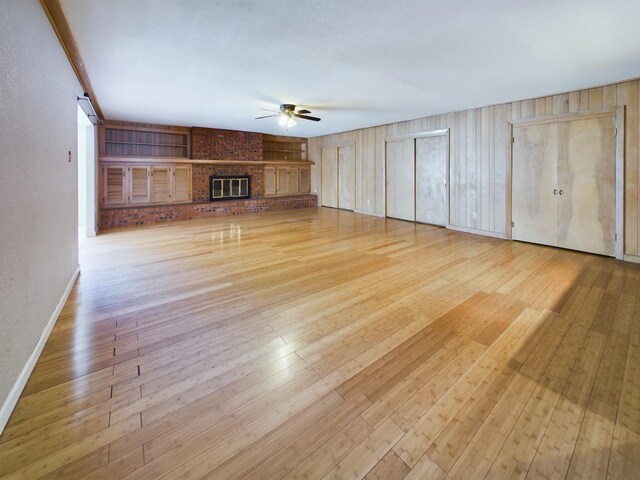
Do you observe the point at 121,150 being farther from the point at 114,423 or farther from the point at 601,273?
the point at 601,273

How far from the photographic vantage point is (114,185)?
7289 millimetres

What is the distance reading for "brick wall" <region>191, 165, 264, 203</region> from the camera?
28.3 ft

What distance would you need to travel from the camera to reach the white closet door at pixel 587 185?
434 cm

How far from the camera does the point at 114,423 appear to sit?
4.76ft

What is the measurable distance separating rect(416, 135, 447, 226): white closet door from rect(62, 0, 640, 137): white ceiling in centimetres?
149

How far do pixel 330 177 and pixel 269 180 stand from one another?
6.45 ft

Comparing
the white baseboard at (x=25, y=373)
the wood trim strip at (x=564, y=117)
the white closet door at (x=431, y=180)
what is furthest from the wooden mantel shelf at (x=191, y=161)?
the wood trim strip at (x=564, y=117)

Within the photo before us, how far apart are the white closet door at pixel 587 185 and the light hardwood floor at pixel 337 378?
47.5 inches

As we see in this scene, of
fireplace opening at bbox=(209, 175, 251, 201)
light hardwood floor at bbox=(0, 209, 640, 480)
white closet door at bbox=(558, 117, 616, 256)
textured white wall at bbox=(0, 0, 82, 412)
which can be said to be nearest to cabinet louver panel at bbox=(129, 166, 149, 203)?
fireplace opening at bbox=(209, 175, 251, 201)

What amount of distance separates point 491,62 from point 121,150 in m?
7.99

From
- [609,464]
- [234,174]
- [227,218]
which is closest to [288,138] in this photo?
[234,174]

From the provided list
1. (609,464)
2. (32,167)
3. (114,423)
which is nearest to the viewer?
(609,464)

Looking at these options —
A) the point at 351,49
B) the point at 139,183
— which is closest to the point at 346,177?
the point at 139,183

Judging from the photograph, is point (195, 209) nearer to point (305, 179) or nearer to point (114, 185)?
point (114, 185)
